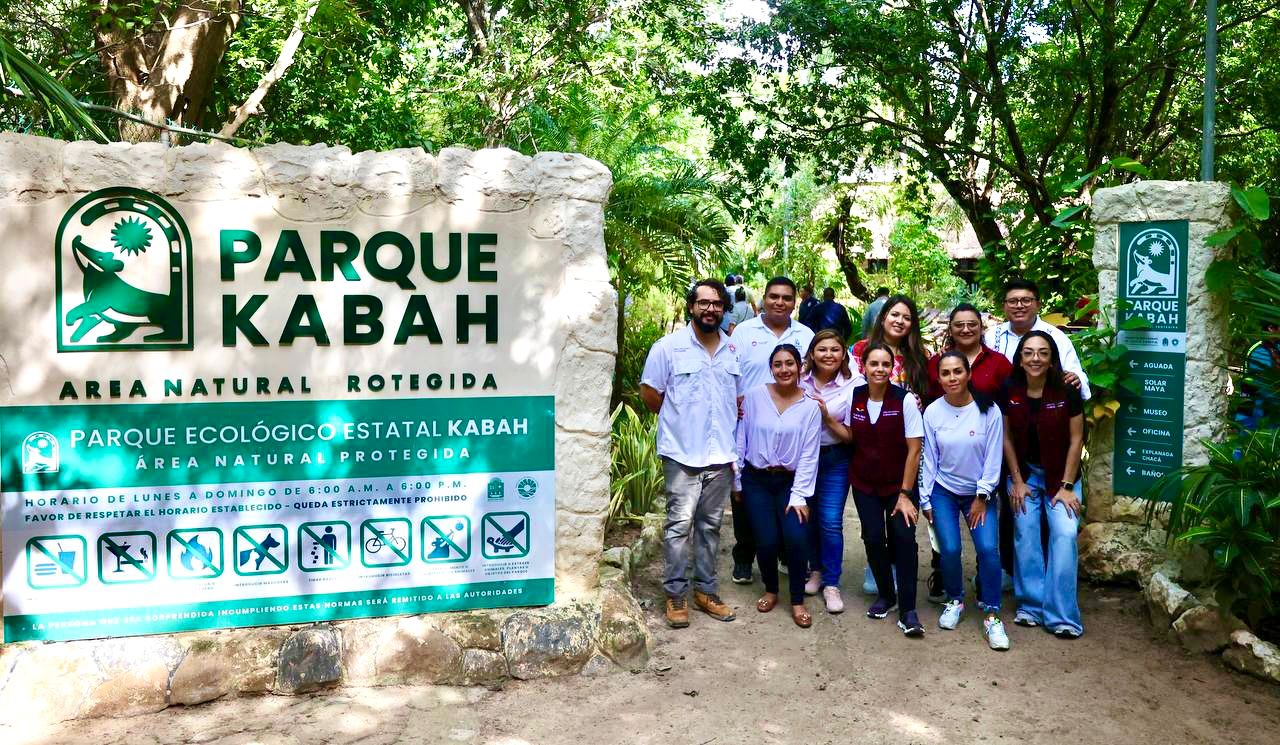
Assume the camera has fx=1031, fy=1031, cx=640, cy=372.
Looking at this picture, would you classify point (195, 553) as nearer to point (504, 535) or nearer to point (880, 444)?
point (504, 535)

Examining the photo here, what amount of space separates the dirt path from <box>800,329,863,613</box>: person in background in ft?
1.43

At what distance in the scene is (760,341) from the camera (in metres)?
6.04

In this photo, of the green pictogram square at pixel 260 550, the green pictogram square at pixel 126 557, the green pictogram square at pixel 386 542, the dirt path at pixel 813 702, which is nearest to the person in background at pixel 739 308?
the dirt path at pixel 813 702

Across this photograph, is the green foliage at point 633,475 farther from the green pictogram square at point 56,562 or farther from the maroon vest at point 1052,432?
the green pictogram square at point 56,562

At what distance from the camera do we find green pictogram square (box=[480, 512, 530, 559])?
4789 millimetres

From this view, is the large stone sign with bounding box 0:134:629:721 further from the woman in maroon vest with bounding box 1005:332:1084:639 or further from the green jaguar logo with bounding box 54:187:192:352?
the woman in maroon vest with bounding box 1005:332:1084:639

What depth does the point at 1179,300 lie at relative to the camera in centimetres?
584

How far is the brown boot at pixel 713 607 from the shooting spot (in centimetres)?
550

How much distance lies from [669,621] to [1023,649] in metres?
1.78

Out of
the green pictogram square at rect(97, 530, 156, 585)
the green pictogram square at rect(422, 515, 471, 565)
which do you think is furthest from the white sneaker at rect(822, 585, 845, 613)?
the green pictogram square at rect(97, 530, 156, 585)

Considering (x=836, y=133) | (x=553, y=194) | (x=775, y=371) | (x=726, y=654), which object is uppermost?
(x=836, y=133)

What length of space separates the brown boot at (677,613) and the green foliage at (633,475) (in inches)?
55.7

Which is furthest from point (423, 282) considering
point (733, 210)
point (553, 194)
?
point (733, 210)

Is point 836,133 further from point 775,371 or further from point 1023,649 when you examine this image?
point 1023,649
